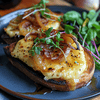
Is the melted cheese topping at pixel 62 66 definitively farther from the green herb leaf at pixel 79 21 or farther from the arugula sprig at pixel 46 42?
the green herb leaf at pixel 79 21

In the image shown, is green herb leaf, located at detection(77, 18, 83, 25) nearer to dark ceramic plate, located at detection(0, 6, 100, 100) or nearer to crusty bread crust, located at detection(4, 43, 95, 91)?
crusty bread crust, located at detection(4, 43, 95, 91)

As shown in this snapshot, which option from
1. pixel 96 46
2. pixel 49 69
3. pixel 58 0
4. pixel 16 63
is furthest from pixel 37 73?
pixel 58 0

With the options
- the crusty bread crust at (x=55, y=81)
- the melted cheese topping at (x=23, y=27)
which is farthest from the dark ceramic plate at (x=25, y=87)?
the melted cheese topping at (x=23, y=27)

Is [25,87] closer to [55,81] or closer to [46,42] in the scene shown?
[55,81]

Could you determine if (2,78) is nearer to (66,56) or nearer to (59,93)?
(59,93)

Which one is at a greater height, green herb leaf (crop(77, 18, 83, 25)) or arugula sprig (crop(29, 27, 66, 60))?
arugula sprig (crop(29, 27, 66, 60))

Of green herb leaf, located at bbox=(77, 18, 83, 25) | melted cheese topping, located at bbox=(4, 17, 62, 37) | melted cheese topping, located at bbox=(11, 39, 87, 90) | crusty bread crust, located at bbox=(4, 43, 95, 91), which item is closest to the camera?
melted cheese topping, located at bbox=(11, 39, 87, 90)

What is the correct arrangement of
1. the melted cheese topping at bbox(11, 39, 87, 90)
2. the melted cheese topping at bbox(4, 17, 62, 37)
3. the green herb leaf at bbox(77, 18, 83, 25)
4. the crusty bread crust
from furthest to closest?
1. the green herb leaf at bbox(77, 18, 83, 25)
2. the melted cheese topping at bbox(4, 17, 62, 37)
3. the crusty bread crust
4. the melted cheese topping at bbox(11, 39, 87, 90)

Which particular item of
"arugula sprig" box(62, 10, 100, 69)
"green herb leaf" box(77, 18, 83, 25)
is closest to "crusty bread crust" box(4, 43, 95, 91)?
"arugula sprig" box(62, 10, 100, 69)

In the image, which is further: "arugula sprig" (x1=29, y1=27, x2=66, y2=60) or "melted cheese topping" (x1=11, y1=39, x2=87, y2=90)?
"arugula sprig" (x1=29, y1=27, x2=66, y2=60)

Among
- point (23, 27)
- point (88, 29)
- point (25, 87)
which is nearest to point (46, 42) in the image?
point (25, 87)

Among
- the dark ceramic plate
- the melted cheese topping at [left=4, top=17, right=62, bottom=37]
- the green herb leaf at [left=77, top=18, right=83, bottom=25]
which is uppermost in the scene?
the melted cheese topping at [left=4, top=17, right=62, bottom=37]

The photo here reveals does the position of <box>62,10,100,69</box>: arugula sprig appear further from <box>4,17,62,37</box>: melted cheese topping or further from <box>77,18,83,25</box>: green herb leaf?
<box>4,17,62,37</box>: melted cheese topping
